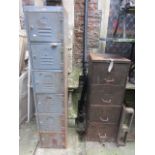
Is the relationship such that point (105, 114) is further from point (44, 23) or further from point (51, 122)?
point (44, 23)

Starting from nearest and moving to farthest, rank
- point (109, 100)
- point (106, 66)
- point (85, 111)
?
1. point (106, 66)
2. point (109, 100)
3. point (85, 111)

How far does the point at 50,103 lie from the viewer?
1875mm

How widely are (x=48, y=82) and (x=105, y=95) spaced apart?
24.3 inches

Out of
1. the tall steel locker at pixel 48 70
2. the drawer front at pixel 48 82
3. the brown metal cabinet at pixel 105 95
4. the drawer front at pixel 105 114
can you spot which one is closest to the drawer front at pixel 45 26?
the tall steel locker at pixel 48 70

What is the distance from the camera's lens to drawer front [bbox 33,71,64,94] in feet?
5.76

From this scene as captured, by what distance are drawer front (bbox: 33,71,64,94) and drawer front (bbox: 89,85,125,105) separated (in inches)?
14.8

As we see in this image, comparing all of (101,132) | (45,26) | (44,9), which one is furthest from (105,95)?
(44,9)

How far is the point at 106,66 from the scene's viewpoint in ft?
6.19

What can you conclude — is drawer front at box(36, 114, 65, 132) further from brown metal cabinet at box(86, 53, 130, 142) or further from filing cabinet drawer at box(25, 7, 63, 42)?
filing cabinet drawer at box(25, 7, 63, 42)

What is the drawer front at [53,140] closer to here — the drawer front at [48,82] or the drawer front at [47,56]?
the drawer front at [48,82]

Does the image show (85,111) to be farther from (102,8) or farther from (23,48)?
(102,8)

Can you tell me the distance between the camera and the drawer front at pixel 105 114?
6.79 feet
